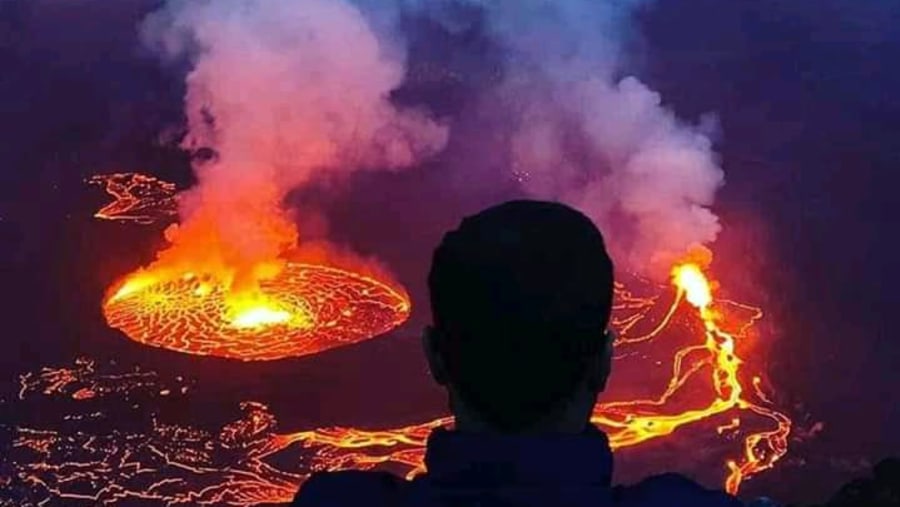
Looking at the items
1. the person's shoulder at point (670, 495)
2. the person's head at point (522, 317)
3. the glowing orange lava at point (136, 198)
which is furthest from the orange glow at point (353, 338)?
the person's shoulder at point (670, 495)

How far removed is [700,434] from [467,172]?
7956 mm

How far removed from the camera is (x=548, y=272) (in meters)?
2.35

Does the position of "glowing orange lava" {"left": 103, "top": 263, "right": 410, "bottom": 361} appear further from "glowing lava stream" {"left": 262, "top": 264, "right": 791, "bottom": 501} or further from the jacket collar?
the jacket collar

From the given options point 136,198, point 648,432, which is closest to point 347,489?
point 648,432

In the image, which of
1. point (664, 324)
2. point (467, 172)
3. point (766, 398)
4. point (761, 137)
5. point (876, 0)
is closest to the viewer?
point (766, 398)

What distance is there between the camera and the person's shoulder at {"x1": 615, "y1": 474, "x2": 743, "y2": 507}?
233cm

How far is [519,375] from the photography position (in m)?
2.38

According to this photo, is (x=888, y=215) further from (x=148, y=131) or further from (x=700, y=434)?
(x=148, y=131)

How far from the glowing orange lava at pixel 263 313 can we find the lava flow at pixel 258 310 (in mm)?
11

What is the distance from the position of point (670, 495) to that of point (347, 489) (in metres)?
0.52

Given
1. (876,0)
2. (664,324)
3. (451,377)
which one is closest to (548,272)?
(451,377)

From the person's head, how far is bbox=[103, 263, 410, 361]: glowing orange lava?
43.0ft

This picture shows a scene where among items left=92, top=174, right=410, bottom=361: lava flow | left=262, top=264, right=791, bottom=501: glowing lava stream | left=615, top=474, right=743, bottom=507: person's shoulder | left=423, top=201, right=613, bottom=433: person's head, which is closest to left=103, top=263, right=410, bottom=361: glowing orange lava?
left=92, top=174, right=410, bottom=361: lava flow

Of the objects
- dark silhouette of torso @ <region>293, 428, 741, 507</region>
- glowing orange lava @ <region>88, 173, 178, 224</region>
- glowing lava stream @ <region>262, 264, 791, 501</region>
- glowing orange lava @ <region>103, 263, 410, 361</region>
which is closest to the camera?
dark silhouette of torso @ <region>293, 428, 741, 507</region>
